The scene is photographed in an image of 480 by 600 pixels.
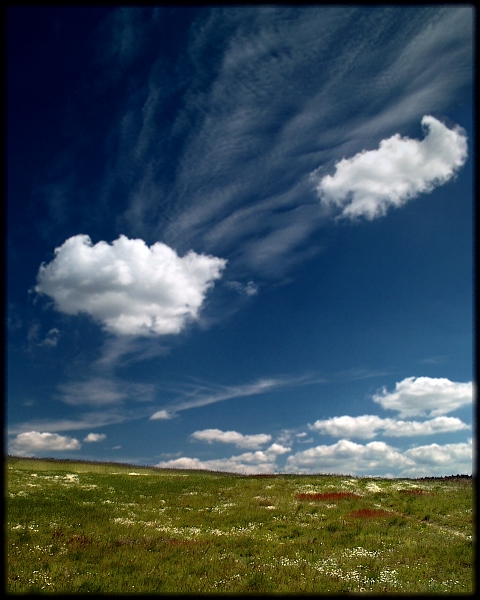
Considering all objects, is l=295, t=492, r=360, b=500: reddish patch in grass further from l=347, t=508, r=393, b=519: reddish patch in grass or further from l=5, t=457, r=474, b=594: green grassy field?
l=347, t=508, r=393, b=519: reddish patch in grass

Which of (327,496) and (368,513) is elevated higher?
(368,513)

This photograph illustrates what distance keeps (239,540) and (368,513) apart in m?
11.8

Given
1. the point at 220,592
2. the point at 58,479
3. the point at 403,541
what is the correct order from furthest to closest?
the point at 58,479 → the point at 403,541 → the point at 220,592

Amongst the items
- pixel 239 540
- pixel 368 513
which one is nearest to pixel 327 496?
pixel 368 513

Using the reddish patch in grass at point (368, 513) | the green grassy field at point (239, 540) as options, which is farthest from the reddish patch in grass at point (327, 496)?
Answer: the reddish patch in grass at point (368, 513)

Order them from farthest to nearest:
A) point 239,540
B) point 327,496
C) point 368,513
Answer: point 327,496 < point 368,513 < point 239,540

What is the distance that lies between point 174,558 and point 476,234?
19647 millimetres

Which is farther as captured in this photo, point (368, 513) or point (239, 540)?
point (368, 513)

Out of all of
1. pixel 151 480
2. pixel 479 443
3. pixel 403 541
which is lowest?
pixel 151 480


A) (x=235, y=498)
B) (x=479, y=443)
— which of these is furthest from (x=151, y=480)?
(x=479, y=443)

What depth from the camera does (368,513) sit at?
29797 mm

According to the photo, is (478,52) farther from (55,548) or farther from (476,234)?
(55,548)

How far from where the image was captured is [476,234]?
3617mm

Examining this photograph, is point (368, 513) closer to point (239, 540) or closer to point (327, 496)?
point (327, 496)
